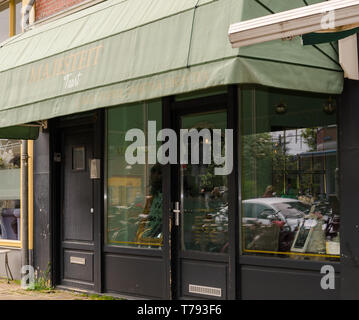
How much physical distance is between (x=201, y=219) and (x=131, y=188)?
4.64 feet

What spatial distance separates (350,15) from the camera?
4.32 metres

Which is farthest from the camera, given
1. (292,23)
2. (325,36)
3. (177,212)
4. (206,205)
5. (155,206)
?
(155,206)

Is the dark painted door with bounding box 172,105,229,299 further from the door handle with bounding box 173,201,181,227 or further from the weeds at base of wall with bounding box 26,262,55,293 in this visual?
the weeds at base of wall with bounding box 26,262,55,293

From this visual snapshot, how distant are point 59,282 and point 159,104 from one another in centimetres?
A: 331

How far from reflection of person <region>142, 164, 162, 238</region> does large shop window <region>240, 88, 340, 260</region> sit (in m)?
1.38

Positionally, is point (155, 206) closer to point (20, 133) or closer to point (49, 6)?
point (20, 133)

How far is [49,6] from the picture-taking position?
9.25 metres

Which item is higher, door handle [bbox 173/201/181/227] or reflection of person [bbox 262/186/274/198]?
reflection of person [bbox 262/186/274/198]

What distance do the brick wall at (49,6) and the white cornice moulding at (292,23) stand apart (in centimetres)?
453

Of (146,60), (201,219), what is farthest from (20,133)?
(146,60)

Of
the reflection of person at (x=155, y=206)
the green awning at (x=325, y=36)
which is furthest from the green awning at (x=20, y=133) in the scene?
the green awning at (x=325, y=36)

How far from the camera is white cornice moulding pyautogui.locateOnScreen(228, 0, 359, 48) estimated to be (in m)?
4.35

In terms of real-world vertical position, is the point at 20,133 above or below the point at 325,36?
below

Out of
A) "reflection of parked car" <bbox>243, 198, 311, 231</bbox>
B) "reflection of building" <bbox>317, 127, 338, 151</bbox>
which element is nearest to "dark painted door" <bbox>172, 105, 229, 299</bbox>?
"reflection of parked car" <bbox>243, 198, 311, 231</bbox>
